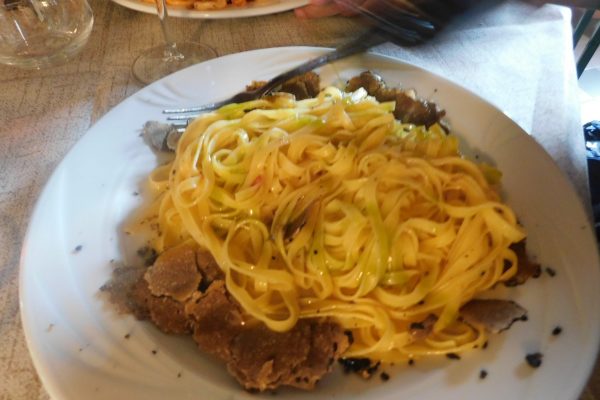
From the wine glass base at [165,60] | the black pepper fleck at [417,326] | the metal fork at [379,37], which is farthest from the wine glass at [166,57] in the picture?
the black pepper fleck at [417,326]

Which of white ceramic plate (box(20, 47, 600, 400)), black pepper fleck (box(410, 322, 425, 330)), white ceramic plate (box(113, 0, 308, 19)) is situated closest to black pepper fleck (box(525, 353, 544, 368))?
white ceramic plate (box(20, 47, 600, 400))

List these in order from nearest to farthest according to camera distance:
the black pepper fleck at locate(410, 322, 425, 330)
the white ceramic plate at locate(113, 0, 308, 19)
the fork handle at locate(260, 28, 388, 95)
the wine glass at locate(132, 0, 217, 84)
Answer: the black pepper fleck at locate(410, 322, 425, 330) → the fork handle at locate(260, 28, 388, 95) → the wine glass at locate(132, 0, 217, 84) → the white ceramic plate at locate(113, 0, 308, 19)

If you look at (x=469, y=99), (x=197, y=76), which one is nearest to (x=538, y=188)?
(x=469, y=99)

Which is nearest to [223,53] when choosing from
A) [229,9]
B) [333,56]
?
[229,9]

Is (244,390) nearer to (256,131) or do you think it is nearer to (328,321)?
(328,321)

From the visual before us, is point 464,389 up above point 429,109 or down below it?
below

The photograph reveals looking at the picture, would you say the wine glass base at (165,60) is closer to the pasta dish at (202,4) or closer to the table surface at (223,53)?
the table surface at (223,53)

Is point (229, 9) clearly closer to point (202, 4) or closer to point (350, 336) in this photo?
point (202, 4)

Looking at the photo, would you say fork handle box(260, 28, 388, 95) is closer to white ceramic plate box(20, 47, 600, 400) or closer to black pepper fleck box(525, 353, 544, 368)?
white ceramic plate box(20, 47, 600, 400)
